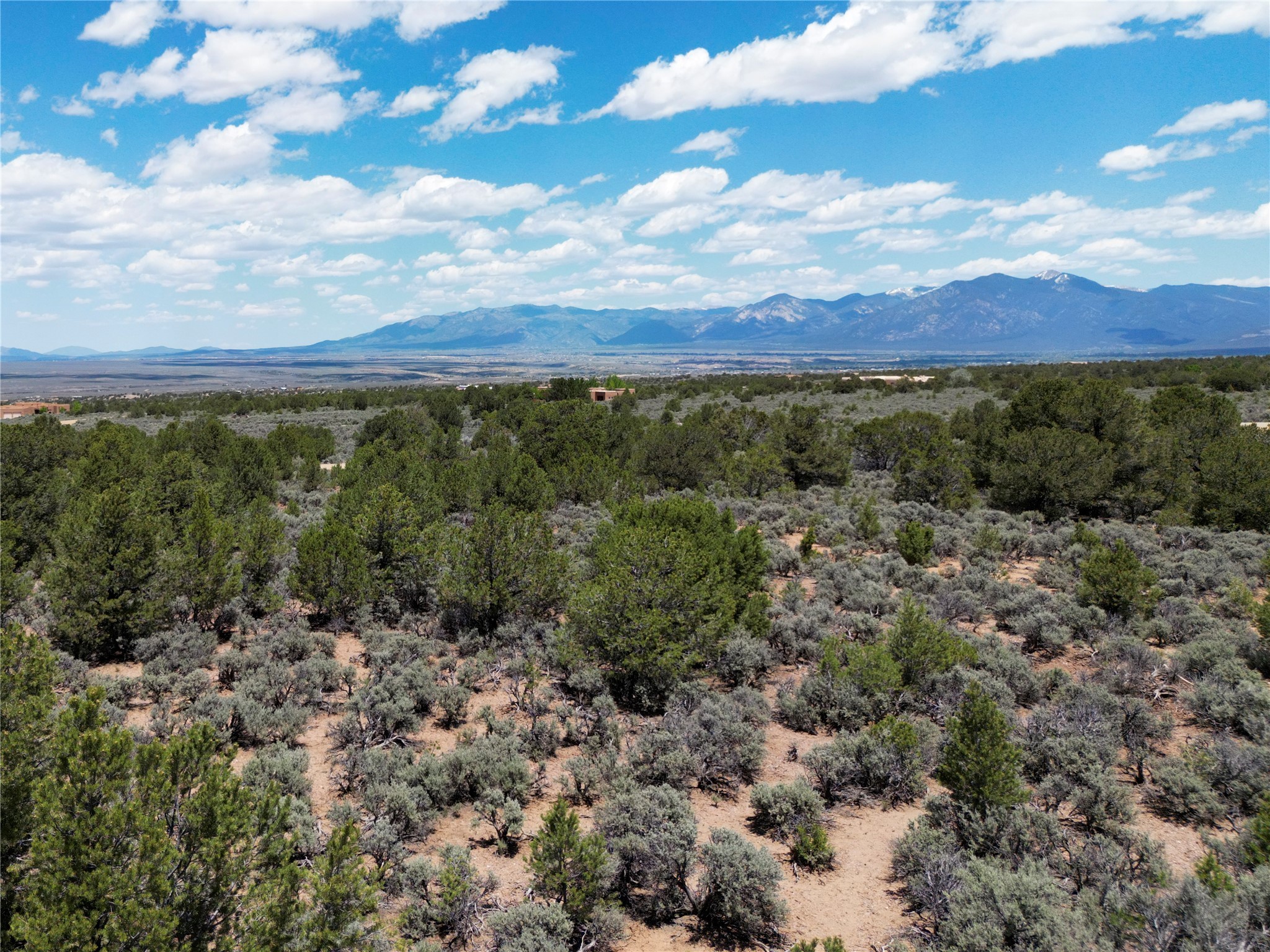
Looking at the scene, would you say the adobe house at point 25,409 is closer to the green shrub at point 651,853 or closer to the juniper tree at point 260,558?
the juniper tree at point 260,558

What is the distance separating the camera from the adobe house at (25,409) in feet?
193

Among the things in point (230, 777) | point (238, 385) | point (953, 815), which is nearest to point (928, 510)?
point (953, 815)

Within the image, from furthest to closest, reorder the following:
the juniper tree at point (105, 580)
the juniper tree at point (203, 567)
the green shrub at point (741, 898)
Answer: the juniper tree at point (203, 567) → the juniper tree at point (105, 580) → the green shrub at point (741, 898)

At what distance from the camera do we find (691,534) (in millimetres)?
14320

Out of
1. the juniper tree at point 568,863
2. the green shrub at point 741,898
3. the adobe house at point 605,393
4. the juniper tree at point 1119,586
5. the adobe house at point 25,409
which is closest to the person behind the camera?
the juniper tree at point 568,863

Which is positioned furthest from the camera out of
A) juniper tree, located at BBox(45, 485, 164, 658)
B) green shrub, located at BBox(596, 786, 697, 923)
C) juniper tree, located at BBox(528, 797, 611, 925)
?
juniper tree, located at BBox(45, 485, 164, 658)

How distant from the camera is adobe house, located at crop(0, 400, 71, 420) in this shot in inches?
2319

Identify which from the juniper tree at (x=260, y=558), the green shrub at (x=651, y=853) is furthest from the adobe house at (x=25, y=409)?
the green shrub at (x=651, y=853)

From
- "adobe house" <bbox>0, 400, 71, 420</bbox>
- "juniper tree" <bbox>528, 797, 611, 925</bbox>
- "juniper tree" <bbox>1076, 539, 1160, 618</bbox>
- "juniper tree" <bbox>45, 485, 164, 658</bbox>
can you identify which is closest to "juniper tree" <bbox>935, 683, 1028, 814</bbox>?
"juniper tree" <bbox>528, 797, 611, 925</bbox>

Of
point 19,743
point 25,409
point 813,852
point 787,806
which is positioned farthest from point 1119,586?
point 25,409

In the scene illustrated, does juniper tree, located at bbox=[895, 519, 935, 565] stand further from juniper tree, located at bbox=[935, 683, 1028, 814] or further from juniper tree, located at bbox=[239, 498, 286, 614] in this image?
juniper tree, located at bbox=[239, 498, 286, 614]

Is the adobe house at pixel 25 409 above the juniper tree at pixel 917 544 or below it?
above

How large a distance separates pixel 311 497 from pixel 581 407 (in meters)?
12.1

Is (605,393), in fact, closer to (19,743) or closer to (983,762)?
(983,762)
